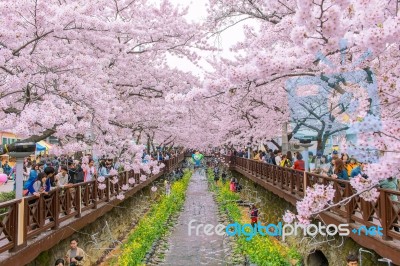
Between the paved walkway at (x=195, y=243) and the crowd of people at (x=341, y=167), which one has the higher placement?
the crowd of people at (x=341, y=167)

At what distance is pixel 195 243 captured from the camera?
60.5 ft

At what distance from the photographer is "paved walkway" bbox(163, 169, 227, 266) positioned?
15688mm

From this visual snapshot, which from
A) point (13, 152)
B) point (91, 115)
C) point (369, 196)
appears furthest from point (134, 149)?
point (369, 196)

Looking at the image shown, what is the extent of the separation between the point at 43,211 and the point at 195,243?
956 centimetres

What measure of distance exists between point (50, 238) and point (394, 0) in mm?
8594

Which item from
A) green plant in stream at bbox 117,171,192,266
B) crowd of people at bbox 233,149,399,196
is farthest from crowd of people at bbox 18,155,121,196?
crowd of people at bbox 233,149,399,196

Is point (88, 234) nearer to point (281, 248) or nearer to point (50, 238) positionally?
point (50, 238)

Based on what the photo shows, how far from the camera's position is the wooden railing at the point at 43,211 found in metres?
8.25

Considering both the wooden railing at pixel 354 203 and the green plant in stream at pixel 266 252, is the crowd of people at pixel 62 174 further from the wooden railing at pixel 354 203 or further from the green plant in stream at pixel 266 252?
the wooden railing at pixel 354 203

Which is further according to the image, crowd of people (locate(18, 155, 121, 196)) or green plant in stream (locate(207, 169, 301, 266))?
green plant in stream (locate(207, 169, 301, 266))

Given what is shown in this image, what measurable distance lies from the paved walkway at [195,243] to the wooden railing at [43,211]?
3.60m

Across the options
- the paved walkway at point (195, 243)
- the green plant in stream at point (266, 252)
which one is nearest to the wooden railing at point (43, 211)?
the paved walkway at point (195, 243)

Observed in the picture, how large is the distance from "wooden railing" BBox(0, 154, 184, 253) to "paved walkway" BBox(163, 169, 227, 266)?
360 cm

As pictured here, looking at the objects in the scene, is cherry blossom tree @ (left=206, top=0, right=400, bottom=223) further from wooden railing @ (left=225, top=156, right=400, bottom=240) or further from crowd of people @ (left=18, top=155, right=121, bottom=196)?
crowd of people @ (left=18, top=155, right=121, bottom=196)
